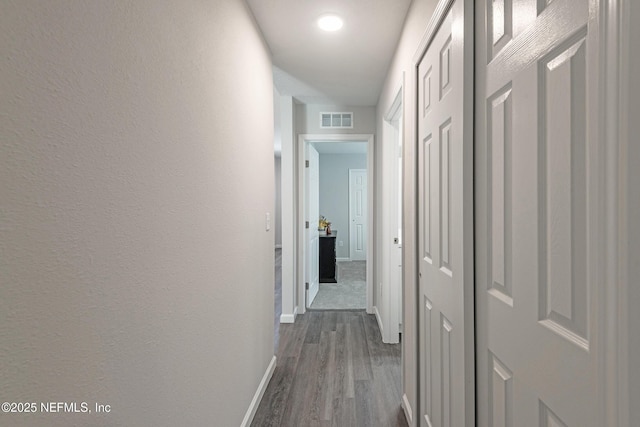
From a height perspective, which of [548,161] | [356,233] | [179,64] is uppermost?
[179,64]

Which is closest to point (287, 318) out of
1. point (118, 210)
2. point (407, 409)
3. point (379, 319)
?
point (379, 319)

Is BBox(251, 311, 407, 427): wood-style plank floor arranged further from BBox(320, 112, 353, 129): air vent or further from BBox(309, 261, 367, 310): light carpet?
BBox(320, 112, 353, 129): air vent

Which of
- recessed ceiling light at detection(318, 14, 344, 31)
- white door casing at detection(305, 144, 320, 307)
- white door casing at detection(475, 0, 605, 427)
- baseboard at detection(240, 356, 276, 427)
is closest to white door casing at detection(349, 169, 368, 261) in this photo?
white door casing at detection(305, 144, 320, 307)

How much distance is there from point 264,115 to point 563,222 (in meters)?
2.16

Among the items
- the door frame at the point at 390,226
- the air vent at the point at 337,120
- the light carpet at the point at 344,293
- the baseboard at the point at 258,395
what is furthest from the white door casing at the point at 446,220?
the light carpet at the point at 344,293

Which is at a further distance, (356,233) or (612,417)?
(356,233)

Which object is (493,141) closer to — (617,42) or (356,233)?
(617,42)

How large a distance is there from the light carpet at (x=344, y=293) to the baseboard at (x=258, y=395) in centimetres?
167

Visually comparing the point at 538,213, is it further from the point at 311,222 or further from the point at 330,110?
the point at 311,222

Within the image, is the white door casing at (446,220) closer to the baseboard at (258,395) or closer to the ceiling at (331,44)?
the ceiling at (331,44)

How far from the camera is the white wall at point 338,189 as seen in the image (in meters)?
8.05

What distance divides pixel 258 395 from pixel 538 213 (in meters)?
2.04

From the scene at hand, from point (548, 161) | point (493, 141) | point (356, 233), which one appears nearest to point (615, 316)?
point (548, 161)

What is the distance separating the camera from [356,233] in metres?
8.19
